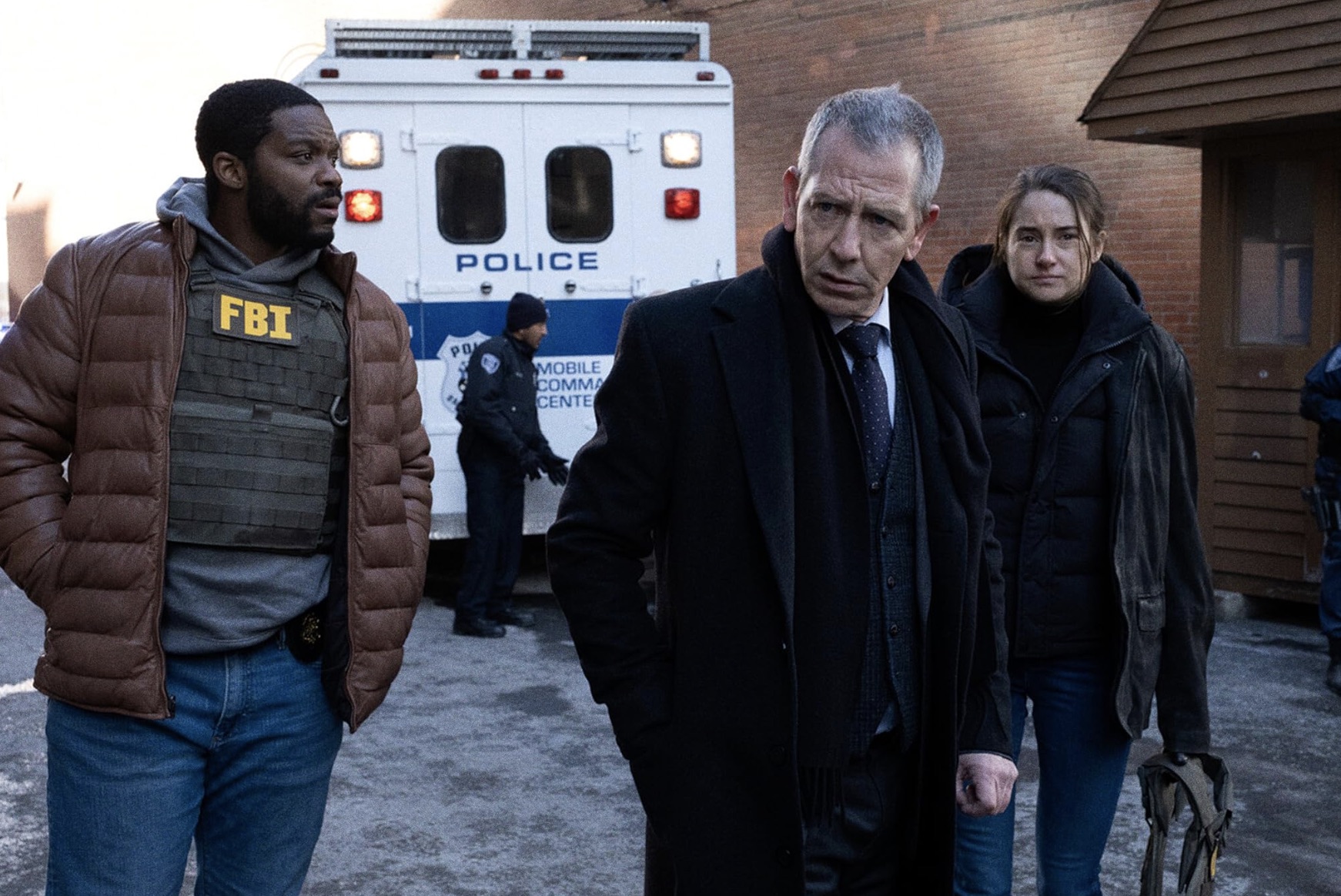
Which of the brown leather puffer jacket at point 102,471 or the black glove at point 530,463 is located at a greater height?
the brown leather puffer jacket at point 102,471

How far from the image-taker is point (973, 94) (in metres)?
14.0

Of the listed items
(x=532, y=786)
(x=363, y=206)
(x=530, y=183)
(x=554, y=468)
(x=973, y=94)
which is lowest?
(x=532, y=786)

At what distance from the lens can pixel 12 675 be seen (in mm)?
7801

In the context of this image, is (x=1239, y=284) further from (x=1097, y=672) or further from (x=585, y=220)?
(x=1097, y=672)

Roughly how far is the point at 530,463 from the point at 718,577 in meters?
6.59

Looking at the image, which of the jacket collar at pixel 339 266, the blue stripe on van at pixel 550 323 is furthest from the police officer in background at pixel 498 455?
the jacket collar at pixel 339 266

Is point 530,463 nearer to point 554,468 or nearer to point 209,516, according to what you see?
point 554,468

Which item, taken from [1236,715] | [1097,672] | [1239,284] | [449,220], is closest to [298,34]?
[449,220]

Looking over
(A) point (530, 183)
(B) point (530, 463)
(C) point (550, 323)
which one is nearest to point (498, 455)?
(B) point (530, 463)

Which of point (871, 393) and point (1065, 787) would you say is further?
point (1065, 787)

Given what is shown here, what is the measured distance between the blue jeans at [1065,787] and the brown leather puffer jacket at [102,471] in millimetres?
1505

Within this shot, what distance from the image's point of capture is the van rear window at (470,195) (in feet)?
31.2

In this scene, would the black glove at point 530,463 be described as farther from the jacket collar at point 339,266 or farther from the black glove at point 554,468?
the jacket collar at point 339,266

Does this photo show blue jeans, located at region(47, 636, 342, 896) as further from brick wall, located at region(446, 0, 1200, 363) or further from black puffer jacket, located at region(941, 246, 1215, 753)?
brick wall, located at region(446, 0, 1200, 363)
